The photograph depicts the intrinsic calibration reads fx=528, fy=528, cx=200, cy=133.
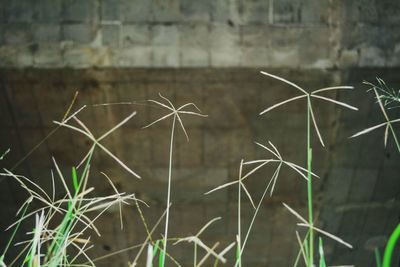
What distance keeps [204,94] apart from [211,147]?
370mm

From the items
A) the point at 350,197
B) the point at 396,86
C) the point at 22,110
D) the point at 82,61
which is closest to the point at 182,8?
the point at 82,61

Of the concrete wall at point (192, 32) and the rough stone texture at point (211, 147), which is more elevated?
the concrete wall at point (192, 32)

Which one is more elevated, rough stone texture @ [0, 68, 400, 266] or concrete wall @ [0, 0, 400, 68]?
concrete wall @ [0, 0, 400, 68]

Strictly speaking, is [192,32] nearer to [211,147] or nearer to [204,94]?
[204,94]

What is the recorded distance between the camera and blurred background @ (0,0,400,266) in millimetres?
3098

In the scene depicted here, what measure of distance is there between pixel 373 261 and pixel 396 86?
4.78ft

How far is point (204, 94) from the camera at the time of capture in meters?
3.26

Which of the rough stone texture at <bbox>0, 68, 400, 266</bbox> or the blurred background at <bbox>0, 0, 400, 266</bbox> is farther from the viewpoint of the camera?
the rough stone texture at <bbox>0, 68, 400, 266</bbox>

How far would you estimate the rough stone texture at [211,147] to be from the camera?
321 cm

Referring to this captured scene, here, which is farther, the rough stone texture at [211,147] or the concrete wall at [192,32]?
the rough stone texture at [211,147]

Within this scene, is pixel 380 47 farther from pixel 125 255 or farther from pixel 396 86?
pixel 125 255

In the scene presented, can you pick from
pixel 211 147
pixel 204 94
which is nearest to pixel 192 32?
pixel 204 94

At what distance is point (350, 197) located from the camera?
362 cm

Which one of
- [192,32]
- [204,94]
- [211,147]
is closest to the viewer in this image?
[192,32]
